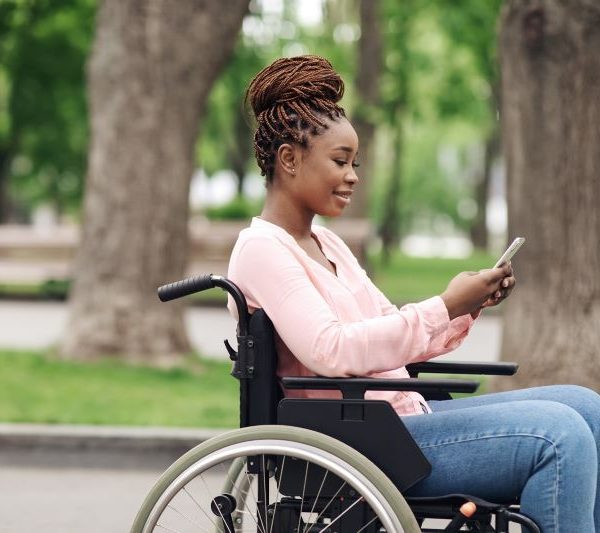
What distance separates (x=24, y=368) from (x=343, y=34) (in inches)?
778

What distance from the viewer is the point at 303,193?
10.6 feet

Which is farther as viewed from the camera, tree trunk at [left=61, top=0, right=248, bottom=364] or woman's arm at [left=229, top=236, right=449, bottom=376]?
tree trunk at [left=61, top=0, right=248, bottom=364]

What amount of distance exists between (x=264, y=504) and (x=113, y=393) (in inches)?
212

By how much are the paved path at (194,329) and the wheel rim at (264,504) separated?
7145 millimetres

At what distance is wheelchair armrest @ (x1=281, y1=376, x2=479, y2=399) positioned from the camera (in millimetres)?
2951

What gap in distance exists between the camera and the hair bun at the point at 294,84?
321 cm

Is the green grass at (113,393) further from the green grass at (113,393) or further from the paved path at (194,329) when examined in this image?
the paved path at (194,329)

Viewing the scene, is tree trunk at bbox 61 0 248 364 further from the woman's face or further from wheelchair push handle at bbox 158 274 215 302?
the woman's face

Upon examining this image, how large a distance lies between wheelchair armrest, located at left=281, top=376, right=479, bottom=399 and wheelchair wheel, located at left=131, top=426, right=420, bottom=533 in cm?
11

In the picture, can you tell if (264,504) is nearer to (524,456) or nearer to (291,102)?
(524,456)

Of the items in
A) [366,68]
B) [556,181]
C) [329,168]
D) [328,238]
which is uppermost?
[366,68]

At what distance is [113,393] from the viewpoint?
8.37 metres

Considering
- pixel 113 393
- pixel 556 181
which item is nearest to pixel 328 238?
pixel 556 181

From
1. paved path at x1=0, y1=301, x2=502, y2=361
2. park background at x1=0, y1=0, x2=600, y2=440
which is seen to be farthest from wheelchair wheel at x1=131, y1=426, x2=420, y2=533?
paved path at x1=0, y1=301, x2=502, y2=361
